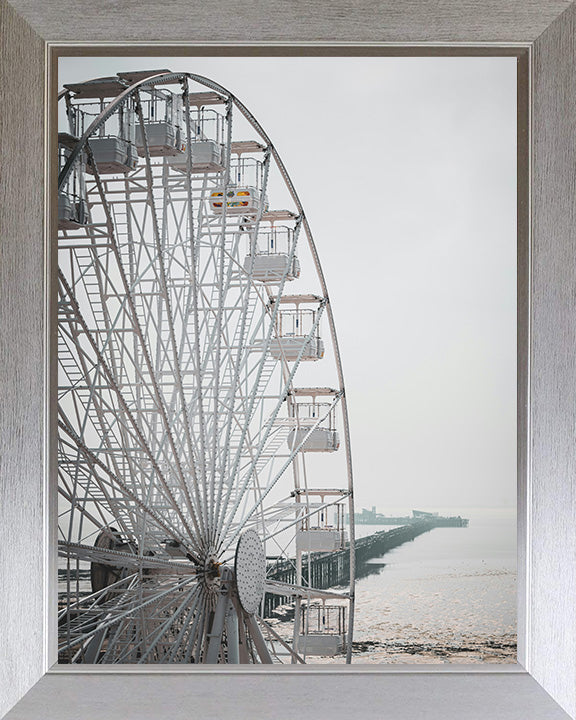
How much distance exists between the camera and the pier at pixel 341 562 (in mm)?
14261

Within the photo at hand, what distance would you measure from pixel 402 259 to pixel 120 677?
39.3ft

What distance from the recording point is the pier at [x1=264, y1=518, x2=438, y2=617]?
46.8 feet

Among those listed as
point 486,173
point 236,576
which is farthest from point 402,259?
point 236,576

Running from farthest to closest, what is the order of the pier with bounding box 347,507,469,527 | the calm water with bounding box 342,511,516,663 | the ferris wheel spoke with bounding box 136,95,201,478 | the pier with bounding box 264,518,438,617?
the pier with bounding box 264,518,438,617 < the calm water with bounding box 342,511,516,663 < the pier with bounding box 347,507,469,527 < the ferris wheel spoke with bounding box 136,95,201,478

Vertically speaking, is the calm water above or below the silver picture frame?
below

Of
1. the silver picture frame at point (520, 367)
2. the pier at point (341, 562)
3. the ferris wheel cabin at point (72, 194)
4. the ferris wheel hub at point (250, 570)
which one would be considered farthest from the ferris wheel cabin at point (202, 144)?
the pier at point (341, 562)

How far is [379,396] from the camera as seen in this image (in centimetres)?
1338

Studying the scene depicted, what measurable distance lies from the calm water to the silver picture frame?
10684 mm

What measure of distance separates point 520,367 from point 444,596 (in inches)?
564

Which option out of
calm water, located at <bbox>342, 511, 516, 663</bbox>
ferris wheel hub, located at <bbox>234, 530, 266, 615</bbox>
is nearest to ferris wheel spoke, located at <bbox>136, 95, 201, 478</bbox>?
ferris wheel hub, located at <bbox>234, 530, 266, 615</bbox>

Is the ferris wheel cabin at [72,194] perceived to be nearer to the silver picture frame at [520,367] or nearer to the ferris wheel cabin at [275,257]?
the ferris wheel cabin at [275,257]

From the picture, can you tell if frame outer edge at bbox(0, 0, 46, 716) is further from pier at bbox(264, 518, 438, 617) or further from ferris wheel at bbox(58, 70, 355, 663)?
pier at bbox(264, 518, 438, 617)

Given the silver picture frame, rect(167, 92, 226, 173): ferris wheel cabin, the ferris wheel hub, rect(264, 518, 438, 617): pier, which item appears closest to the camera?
the silver picture frame

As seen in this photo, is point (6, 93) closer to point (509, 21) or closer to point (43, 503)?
point (43, 503)
